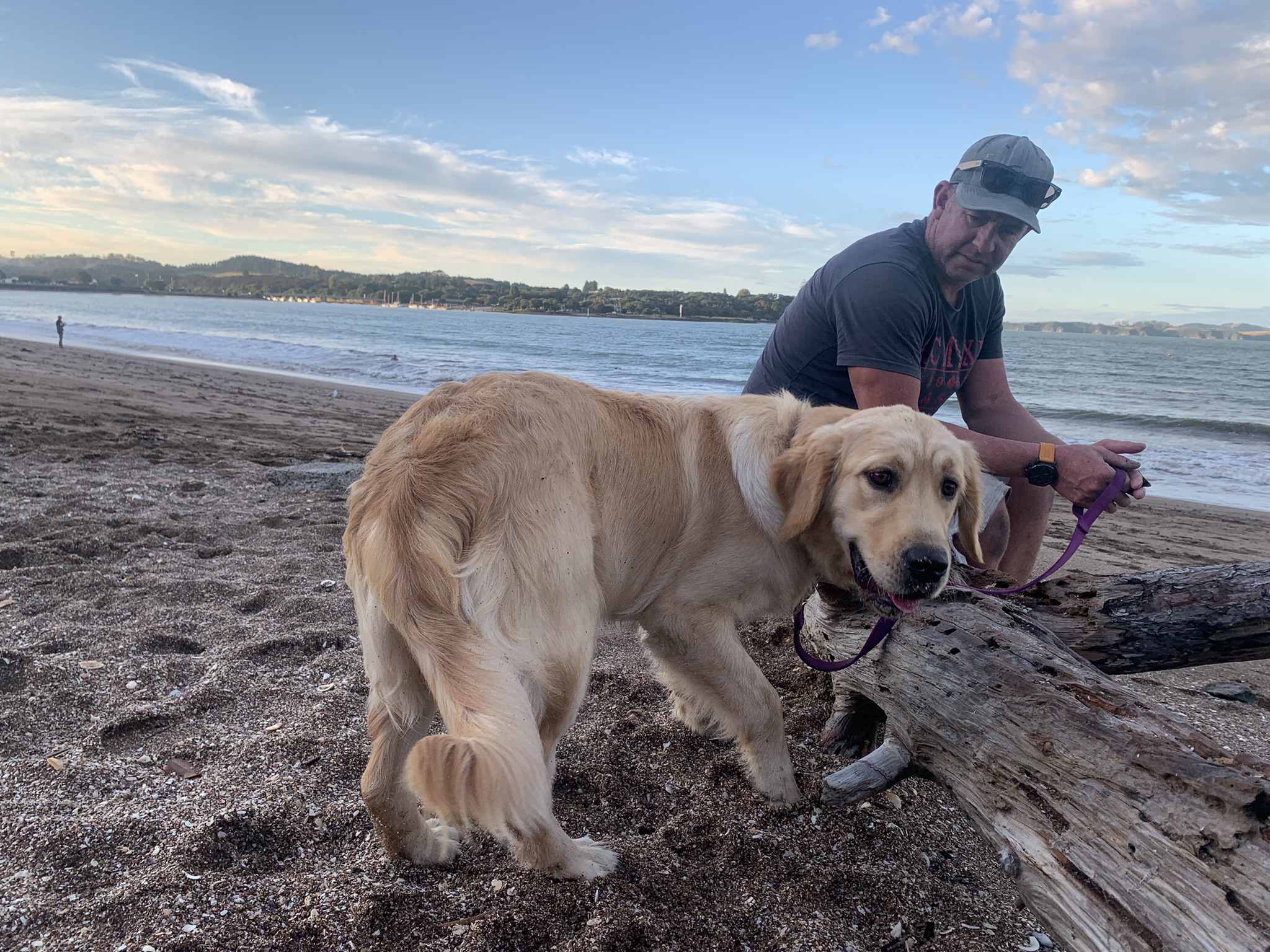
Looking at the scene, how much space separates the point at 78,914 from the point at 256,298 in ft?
420

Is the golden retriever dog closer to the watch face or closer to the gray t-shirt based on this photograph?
the watch face

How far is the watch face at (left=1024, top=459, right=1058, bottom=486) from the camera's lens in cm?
362

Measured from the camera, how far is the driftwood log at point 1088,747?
5.46ft

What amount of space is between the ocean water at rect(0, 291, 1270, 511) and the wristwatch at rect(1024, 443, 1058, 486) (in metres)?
8.54

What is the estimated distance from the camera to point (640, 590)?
3.01 m

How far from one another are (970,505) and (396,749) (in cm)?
247

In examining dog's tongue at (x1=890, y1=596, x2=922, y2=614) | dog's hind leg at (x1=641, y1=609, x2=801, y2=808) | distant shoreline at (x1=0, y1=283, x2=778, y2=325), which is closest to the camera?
dog's tongue at (x1=890, y1=596, x2=922, y2=614)

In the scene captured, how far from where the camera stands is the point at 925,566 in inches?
105

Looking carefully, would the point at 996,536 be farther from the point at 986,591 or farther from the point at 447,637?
the point at 447,637

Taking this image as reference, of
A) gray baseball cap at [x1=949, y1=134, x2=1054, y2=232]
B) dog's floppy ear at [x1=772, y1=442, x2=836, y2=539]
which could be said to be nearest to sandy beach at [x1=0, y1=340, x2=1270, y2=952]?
dog's floppy ear at [x1=772, y1=442, x2=836, y2=539]

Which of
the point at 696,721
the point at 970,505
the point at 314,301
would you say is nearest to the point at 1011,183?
the point at 970,505

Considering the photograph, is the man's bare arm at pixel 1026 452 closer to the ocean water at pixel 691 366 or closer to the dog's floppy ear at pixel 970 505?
the dog's floppy ear at pixel 970 505

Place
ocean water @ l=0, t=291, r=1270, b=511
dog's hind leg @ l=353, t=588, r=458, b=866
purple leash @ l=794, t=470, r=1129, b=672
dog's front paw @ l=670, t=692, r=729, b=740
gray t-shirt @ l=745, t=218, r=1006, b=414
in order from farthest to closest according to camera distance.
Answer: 1. ocean water @ l=0, t=291, r=1270, b=511
2. gray t-shirt @ l=745, t=218, r=1006, b=414
3. dog's front paw @ l=670, t=692, r=729, b=740
4. purple leash @ l=794, t=470, r=1129, b=672
5. dog's hind leg @ l=353, t=588, r=458, b=866

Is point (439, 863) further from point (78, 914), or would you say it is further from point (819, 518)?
point (819, 518)
